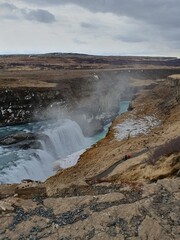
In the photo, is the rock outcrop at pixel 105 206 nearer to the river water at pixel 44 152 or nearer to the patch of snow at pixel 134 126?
the river water at pixel 44 152

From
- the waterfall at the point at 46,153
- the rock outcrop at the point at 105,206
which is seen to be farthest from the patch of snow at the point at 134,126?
the rock outcrop at the point at 105,206

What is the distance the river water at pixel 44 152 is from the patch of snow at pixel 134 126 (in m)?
4.04

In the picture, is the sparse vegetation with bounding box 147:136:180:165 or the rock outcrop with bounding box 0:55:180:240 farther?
the sparse vegetation with bounding box 147:136:180:165

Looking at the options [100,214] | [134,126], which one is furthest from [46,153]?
[100,214]

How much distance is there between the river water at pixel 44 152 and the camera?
84.9ft

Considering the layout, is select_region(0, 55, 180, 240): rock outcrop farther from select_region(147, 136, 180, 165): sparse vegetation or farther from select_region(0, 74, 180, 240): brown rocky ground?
select_region(147, 136, 180, 165): sparse vegetation

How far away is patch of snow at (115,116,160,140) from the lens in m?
34.9

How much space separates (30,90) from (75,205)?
32.3 metres

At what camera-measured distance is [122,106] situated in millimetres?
65625

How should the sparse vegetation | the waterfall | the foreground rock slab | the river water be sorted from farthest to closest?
the river water → the waterfall → the sparse vegetation → the foreground rock slab

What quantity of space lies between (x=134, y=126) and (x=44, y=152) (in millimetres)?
11700

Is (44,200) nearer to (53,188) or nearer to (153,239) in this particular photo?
(53,188)

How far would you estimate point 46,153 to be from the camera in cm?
3142

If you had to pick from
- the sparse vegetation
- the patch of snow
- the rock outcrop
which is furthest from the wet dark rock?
the sparse vegetation
